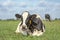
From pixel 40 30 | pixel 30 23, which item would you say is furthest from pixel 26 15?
pixel 40 30

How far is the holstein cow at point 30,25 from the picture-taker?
1386cm

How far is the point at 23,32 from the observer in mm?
14320

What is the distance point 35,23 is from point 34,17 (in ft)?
1.24

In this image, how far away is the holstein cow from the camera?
45.5ft

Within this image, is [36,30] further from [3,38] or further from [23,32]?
[3,38]

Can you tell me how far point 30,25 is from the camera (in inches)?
575

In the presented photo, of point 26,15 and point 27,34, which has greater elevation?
point 26,15

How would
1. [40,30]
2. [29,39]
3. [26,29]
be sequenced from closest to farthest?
[29,39] < [26,29] < [40,30]

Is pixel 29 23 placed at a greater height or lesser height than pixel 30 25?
greater

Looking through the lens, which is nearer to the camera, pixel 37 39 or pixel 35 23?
pixel 37 39

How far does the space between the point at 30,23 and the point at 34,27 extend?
564 mm

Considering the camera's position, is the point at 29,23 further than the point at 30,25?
No

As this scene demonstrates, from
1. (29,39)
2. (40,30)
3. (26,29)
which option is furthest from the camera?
(40,30)

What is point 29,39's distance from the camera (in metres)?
12.8
